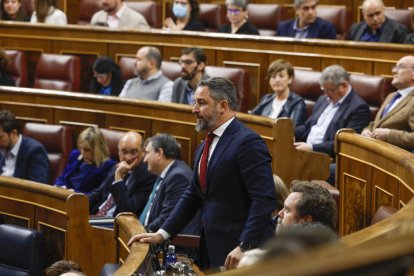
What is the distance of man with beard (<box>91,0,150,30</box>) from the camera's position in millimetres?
3154

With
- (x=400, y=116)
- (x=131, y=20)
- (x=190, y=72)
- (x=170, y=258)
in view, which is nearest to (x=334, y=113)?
(x=400, y=116)

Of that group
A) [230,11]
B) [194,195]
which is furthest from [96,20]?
[194,195]

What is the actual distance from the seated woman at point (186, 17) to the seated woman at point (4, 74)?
1.89 ft

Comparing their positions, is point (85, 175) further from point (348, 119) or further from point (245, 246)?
point (245, 246)

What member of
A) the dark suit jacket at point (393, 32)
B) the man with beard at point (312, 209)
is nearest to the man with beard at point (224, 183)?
the man with beard at point (312, 209)

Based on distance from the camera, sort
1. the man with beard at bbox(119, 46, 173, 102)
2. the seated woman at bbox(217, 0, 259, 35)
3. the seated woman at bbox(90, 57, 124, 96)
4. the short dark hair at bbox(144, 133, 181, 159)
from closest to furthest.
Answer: the short dark hair at bbox(144, 133, 181, 159)
the man with beard at bbox(119, 46, 173, 102)
the seated woman at bbox(90, 57, 124, 96)
the seated woman at bbox(217, 0, 259, 35)

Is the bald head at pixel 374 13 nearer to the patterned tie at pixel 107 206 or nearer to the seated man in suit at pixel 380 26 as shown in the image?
the seated man in suit at pixel 380 26

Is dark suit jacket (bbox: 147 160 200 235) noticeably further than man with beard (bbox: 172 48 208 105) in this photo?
No

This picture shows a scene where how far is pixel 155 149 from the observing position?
191 centimetres

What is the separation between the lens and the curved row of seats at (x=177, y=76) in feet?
7.43

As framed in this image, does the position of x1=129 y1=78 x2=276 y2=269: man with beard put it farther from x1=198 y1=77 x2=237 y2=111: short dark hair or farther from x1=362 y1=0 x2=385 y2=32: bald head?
x1=362 y1=0 x2=385 y2=32: bald head

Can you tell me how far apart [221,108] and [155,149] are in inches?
22.3

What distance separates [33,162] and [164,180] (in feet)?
2.06

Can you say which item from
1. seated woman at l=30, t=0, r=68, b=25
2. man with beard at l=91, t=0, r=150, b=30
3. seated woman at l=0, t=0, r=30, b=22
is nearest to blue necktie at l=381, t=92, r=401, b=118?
man with beard at l=91, t=0, r=150, b=30
